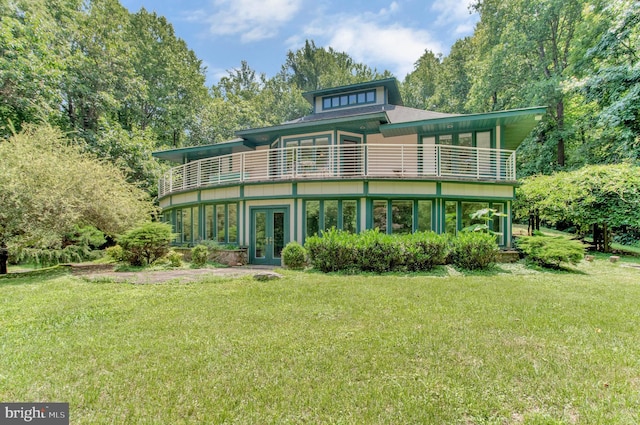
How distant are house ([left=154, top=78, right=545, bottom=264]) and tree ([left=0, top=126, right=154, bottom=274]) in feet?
14.7

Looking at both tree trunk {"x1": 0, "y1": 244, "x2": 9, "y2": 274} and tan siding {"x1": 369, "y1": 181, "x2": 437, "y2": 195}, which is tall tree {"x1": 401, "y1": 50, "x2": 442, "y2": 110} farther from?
tree trunk {"x1": 0, "y1": 244, "x2": 9, "y2": 274}

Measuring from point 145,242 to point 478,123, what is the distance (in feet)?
Answer: 46.5

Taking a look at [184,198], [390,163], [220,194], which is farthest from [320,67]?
[220,194]

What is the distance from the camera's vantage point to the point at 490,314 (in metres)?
5.23

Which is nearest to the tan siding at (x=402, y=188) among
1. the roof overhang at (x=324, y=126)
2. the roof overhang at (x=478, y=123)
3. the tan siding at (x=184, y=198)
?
the roof overhang at (x=478, y=123)

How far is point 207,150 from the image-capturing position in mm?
17750

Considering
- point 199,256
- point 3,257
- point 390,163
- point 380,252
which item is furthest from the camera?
point 390,163

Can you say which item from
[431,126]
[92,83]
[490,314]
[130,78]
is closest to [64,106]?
[92,83]

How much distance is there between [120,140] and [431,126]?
1989cm

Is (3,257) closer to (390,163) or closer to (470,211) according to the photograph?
(390,163)

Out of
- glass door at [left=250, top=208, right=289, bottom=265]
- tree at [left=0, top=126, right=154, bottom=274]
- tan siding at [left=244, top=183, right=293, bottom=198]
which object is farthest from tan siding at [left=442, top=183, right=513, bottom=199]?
tree at [left=0, top=126, right=154, bottom=274]

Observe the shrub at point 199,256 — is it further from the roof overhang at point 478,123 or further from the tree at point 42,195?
the roof overhang at point 478,123

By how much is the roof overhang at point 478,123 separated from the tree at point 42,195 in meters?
12.2

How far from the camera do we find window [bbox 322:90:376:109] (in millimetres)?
18016
